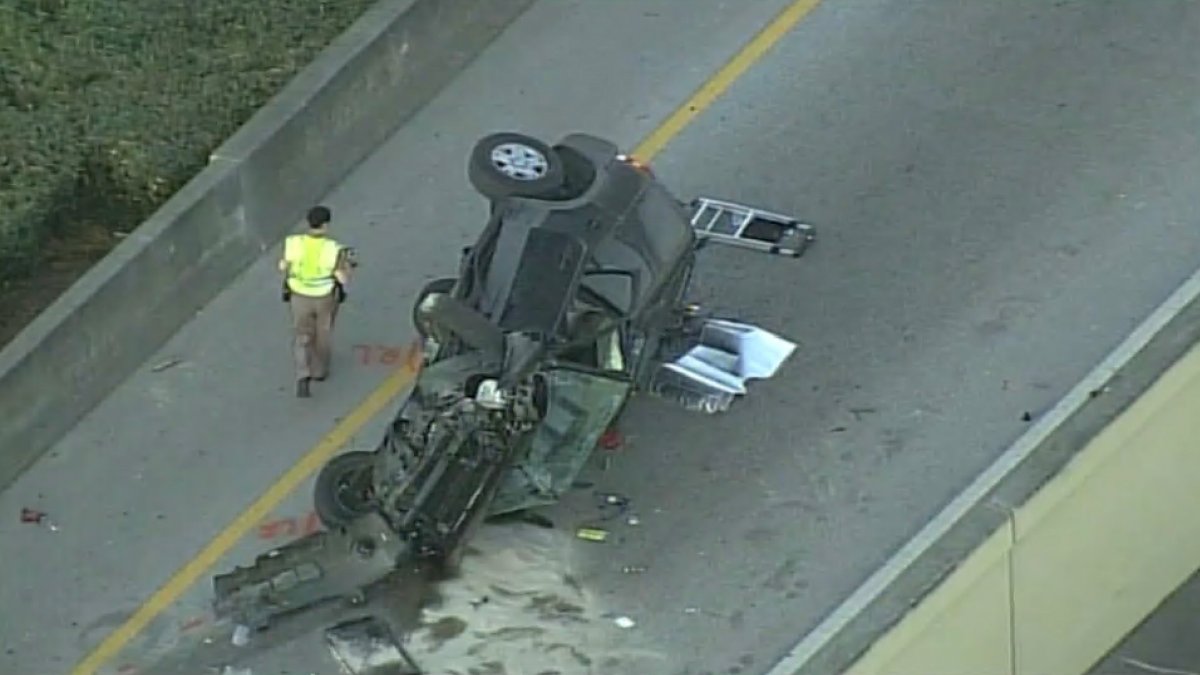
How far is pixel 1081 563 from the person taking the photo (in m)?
15.9

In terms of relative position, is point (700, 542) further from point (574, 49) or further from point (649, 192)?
point (574, 49)

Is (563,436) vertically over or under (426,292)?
under

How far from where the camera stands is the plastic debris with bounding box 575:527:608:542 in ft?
59.1

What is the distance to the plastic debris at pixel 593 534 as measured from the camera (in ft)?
59.1

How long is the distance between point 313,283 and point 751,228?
9.41ft

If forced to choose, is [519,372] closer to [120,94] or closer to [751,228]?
[751,228]

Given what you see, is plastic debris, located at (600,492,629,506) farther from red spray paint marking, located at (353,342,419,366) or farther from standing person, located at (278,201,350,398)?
standing person, located at (278,201,350,398)

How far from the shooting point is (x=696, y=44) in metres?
21.8

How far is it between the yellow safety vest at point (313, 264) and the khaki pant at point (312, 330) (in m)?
0.06

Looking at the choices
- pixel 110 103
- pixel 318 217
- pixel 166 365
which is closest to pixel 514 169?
pixel 318 217

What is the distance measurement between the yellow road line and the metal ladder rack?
815 millimetres

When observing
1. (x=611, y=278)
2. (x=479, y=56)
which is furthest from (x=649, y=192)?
(x=479, y=56)

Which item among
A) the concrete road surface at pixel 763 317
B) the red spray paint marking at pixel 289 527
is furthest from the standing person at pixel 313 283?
the red spray paint marking at pixel 289 527

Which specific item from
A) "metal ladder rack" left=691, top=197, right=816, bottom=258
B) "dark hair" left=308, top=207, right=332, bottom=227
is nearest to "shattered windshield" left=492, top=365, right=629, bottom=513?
"dark hair" left=308, top=207, right=332, bottom=227
